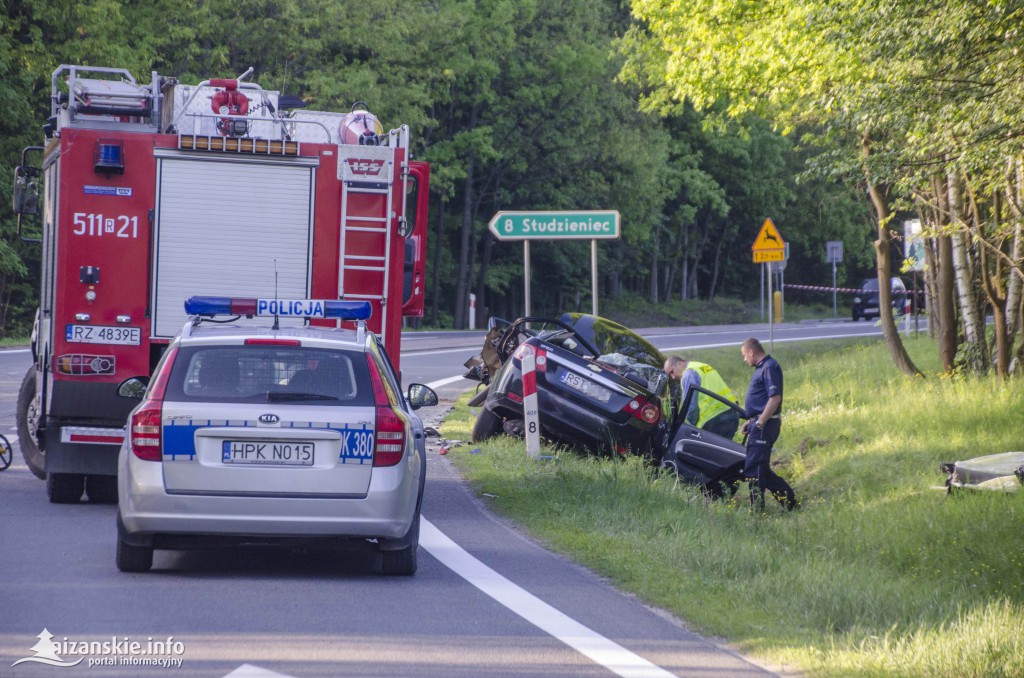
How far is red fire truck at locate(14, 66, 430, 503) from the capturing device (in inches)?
420

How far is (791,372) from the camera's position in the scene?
26125mm

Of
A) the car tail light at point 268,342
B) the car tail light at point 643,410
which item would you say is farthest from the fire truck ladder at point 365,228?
the car tail light at point 643,410

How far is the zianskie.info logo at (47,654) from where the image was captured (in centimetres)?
589

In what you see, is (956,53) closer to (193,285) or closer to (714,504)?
(714,504)

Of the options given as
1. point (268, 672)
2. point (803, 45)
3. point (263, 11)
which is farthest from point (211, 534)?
point (263, 11)

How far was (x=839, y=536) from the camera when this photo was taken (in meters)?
10.9

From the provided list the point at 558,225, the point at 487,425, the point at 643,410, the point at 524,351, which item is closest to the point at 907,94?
the point at 643,410

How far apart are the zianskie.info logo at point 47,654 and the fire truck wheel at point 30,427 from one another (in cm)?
579

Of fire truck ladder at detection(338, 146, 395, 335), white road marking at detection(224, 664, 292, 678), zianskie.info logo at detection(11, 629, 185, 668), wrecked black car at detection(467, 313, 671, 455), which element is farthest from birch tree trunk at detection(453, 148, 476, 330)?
white road marking at detection(224, 664, 292, 678)

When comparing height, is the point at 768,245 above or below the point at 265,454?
above

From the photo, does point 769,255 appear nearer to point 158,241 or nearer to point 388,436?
point 158,241

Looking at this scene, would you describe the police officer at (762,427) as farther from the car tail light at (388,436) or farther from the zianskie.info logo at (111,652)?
the zianskie.info logo at (111,652)

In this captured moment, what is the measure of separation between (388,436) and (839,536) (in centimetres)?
459

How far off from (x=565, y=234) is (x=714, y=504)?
522cm
